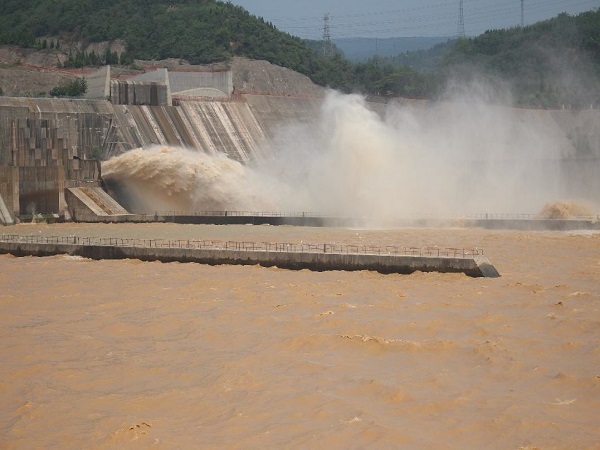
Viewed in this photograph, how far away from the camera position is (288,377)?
50.3 ft

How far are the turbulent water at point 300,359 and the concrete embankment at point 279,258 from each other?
600mm

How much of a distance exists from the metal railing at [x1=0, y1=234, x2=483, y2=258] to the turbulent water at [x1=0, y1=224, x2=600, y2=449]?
4.92 ft

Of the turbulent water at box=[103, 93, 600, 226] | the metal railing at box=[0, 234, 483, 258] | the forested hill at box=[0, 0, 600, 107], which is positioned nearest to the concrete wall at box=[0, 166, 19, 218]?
the turbulent water at box=[103, 93, 600, 226]

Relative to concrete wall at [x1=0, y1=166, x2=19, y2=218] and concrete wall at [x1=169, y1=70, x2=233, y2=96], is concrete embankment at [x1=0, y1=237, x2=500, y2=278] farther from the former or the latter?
concrete wall at [x1=169, y1=70, x2=233, y2=96]

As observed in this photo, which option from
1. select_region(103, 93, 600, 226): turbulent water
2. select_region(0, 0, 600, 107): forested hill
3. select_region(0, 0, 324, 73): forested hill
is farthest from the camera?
select_region(0, 0, 324, 73): forested hill

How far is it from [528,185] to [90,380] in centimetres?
4543

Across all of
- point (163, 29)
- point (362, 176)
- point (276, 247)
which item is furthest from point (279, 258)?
point (163, 29)

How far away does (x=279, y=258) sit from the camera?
28.2 metres

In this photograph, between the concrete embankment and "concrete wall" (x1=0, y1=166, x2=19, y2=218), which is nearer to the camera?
the concrete embankment

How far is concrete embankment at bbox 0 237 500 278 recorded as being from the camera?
2578 centimetres

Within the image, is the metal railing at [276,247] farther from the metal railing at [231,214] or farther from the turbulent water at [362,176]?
the turbulent water at [362,176]

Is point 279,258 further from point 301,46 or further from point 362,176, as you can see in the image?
point 301,46

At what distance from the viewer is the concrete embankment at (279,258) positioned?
25.8 m

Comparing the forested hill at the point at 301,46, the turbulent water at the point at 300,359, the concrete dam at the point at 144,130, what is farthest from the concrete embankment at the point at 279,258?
the forested hill at the point at 301,46
